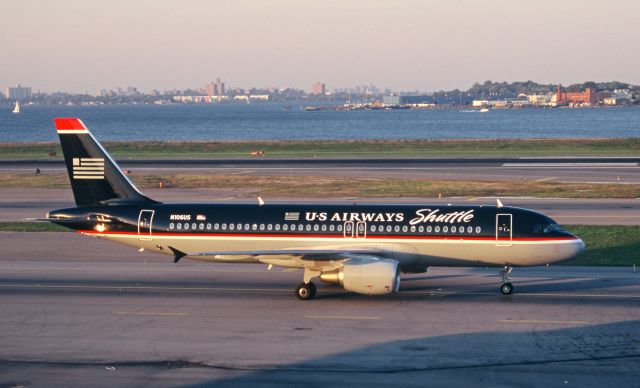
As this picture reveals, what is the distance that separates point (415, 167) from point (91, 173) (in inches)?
2007

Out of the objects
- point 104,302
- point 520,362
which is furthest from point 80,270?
point 520,362

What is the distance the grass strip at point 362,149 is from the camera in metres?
101

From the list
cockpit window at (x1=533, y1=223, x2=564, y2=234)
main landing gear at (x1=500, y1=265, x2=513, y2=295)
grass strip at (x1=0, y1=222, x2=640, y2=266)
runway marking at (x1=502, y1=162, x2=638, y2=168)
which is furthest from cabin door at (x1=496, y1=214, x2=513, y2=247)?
runway marking at (x1=502, y1=162, x2=638, y2=168)

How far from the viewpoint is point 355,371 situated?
2320 centimetres

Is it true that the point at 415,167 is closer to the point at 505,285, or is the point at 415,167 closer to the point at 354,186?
the point at 354,186

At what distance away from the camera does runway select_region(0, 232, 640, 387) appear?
23.0 meters

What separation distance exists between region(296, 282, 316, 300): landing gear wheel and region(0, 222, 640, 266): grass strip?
13939 mm

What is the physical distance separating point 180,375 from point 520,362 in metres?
9.32

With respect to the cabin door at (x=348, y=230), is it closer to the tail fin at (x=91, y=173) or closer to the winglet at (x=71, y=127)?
the tail fin at (x=91, y=173)

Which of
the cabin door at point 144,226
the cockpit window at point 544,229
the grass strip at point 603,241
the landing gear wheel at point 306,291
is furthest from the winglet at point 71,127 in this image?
the cockpit window at point 544,229

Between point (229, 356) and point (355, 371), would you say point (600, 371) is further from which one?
point (229, 356)

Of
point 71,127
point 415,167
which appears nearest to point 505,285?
point 71,127

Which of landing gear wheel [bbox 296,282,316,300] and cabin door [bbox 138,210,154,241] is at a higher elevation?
cabin door [bbox 138,210,154,241]

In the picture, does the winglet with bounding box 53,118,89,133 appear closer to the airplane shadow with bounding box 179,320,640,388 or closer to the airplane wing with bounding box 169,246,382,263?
the airplane wing with bounding box 169,246,382,263
